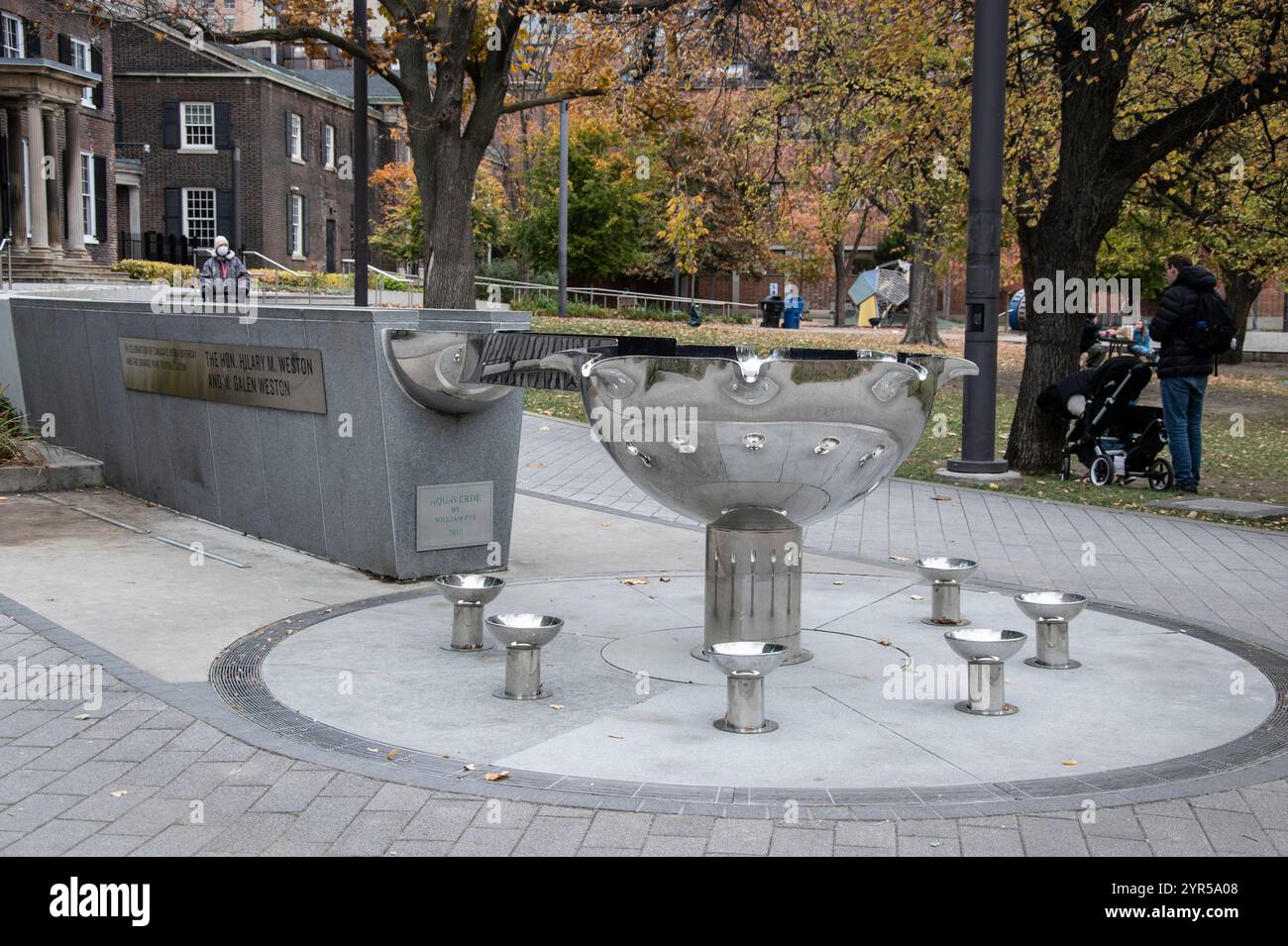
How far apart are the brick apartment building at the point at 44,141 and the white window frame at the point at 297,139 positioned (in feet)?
43.5

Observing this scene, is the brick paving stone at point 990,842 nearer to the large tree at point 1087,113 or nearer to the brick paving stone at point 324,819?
the brick paving stone at point 324,819

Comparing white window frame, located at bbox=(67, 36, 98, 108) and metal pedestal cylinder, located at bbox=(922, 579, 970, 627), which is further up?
white window frame, located at bbox=(67, 36, 98, 108)

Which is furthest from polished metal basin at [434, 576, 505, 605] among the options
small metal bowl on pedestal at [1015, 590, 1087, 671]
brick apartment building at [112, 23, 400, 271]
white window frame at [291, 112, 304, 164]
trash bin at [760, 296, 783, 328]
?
white window frame at [291, 112, 304, 164]

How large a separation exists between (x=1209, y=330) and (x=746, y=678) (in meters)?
8.79

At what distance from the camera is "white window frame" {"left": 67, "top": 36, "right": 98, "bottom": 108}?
135 ft

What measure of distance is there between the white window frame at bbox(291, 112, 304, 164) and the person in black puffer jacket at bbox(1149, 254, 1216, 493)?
47.2 metres

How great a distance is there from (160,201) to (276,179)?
4.37 metres

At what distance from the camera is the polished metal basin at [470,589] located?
6.68 metres

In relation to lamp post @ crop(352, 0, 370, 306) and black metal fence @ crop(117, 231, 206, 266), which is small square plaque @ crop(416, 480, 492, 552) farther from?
A: black metal fence @ crop(117, 231, 206, 266)


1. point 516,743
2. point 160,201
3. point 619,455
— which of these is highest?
point 160,201

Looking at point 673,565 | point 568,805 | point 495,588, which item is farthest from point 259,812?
point 673,565

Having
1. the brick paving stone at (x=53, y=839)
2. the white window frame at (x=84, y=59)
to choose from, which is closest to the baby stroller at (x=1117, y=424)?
the brick paving stone at (x=53, y=839)

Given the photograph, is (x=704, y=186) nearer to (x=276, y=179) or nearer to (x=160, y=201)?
(x=276, y=179)

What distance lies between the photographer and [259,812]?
4.54 meters
